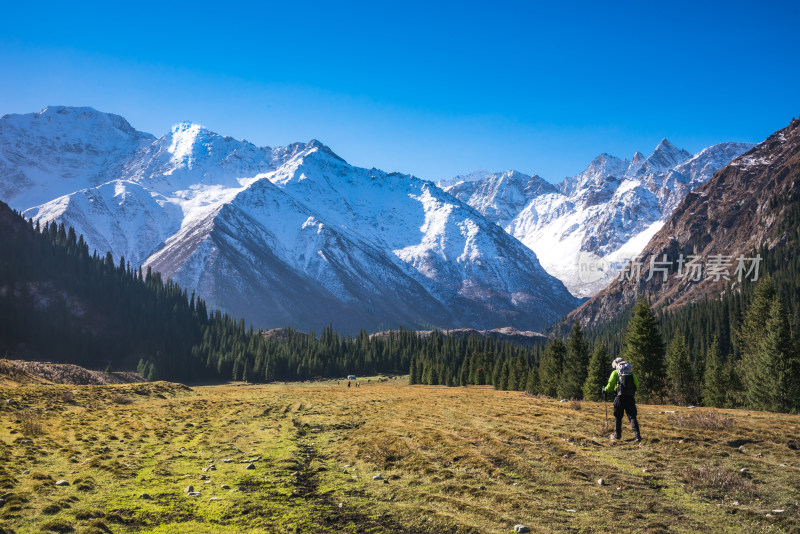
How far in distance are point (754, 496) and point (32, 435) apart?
98.8 ft

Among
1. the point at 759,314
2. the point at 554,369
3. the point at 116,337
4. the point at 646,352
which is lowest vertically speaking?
the point at 116,337

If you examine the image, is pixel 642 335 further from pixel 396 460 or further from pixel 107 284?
pixel 107 284

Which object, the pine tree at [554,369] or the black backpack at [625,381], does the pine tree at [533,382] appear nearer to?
the pine tree at [554,369]

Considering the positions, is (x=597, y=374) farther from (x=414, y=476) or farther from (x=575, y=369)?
(x=414, y=476)

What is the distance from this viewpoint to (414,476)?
17438mm

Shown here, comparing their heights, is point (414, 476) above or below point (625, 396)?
below

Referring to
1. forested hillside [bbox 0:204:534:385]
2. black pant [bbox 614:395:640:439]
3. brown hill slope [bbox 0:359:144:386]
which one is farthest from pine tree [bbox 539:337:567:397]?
brown hill slope [bbox 0:359:144:386]

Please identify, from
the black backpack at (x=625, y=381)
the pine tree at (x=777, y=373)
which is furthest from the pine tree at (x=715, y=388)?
the black backpack at (x=625, y=381)

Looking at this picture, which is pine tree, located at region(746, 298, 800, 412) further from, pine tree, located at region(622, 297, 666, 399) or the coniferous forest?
the coniferous forest

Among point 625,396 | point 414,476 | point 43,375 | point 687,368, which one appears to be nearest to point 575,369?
point 687,368

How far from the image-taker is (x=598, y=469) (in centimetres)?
1681

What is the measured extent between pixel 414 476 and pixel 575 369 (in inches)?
2202

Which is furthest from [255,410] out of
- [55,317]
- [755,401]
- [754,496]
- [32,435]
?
[55,317]

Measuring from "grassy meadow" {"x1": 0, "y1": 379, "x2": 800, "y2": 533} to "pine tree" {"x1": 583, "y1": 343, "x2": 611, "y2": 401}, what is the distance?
31.6 m
